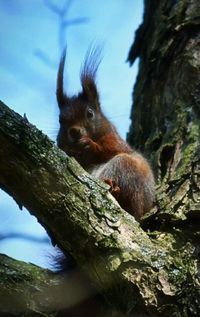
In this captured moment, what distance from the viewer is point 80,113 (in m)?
3.89

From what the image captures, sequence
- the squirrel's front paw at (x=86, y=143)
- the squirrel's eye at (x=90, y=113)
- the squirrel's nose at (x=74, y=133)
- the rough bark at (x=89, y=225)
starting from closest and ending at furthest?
the rough bark at (x=89, y=225) < the squirrel's front paw at (x=86, y=143) < the squirrel's nose at (x=74, y=133) < the squirrel's eye at (x=90, y=113)

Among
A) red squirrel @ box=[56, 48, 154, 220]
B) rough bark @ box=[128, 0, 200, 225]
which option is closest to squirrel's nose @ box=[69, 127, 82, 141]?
red squirrel @ box=[56, 48, 154, 220]

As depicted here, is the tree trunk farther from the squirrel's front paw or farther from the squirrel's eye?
the squirrel's eye

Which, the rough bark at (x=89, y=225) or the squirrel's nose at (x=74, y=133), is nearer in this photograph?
the rough bark at (x=89, y=225)

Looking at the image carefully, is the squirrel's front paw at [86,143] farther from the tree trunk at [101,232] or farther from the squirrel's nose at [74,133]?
the tree trunk at [101,232]

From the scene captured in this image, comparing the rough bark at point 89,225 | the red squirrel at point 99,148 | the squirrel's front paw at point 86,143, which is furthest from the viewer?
the squirrel's front paw at point 86,143

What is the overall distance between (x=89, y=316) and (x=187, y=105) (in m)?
1.56

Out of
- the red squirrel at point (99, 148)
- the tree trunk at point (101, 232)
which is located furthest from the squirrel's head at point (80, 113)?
the tree trunk at point (101, 232)

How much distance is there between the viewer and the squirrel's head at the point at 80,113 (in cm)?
370

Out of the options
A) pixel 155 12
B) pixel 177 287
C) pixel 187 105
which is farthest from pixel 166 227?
pixel 155 12

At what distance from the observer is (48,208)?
7.18 feet

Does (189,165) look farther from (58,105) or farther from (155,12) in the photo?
(155,12)

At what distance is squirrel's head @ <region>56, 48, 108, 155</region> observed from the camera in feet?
12.1

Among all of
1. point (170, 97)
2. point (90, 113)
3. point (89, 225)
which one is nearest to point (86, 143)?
point (90, 113)
